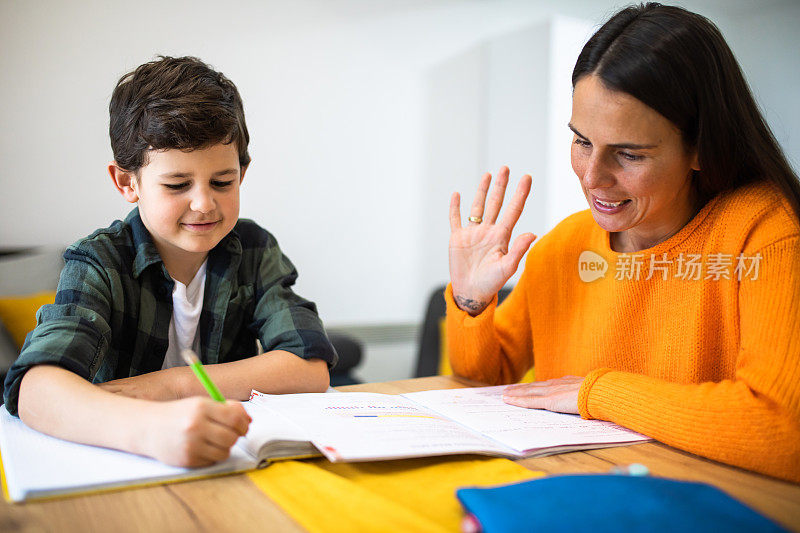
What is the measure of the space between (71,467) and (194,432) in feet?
0.44

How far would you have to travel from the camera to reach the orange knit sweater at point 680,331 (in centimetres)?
84

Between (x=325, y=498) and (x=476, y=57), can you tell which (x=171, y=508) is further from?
(x=476, y=57)

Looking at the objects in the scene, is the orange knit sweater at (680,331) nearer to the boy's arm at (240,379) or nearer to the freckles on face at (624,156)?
the freckles on face at (624,156)

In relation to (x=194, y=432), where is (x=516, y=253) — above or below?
above

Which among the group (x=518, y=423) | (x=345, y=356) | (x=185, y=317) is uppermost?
(x=185, y=317)

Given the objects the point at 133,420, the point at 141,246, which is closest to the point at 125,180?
the point at 141,246

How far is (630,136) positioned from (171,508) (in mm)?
816

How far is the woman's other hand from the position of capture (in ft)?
3.29

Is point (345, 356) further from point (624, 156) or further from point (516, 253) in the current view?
point (624, 156)

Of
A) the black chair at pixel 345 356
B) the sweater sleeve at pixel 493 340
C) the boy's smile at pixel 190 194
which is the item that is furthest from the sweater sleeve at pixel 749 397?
the black chair at pixel 345 356

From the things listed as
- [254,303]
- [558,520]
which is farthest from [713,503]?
[254,303]

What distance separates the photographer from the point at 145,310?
110 centimetres

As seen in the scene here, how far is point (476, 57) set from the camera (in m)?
3.47

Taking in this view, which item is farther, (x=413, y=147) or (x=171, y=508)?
(x=413, y=147)
